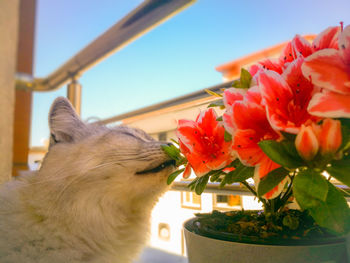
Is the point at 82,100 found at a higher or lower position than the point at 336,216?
higher

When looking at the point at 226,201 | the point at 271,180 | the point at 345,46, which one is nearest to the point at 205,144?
the point at 271,180

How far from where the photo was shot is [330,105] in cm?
34

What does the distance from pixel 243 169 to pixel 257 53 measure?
4.14ft

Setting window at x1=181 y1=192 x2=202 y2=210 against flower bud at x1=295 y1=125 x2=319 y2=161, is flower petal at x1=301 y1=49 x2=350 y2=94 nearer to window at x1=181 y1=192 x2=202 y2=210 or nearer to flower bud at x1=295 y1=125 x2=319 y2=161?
flower bud at x1=295 y1=125 x2=319 y2=161

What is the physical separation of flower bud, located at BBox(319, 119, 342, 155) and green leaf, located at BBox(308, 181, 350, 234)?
0.19 ft

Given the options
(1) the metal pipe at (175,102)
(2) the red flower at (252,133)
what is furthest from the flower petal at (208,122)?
(1) the metal pipe at (175,102)

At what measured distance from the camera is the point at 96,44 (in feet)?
4.13

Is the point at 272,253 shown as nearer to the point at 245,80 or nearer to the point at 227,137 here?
the point at 227,137

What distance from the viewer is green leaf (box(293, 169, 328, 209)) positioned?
0.34 metres

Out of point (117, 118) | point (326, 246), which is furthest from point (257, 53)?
point (326, 246)

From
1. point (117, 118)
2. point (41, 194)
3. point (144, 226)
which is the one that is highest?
point (117, 118)

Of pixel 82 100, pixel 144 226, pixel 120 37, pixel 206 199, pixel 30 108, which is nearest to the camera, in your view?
pixel 144 226

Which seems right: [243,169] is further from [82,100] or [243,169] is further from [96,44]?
[82,100]

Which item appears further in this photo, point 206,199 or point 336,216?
point 206,199
